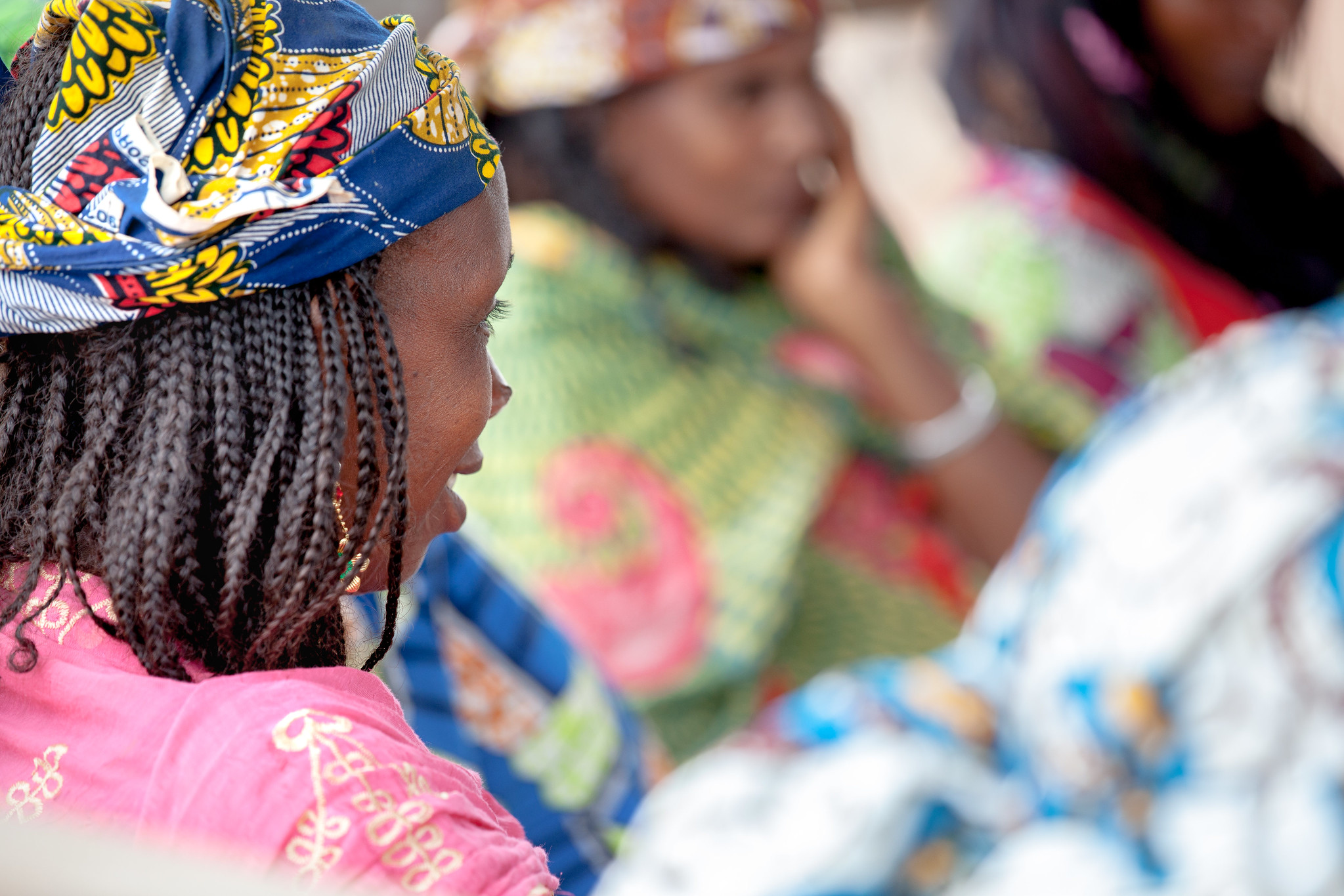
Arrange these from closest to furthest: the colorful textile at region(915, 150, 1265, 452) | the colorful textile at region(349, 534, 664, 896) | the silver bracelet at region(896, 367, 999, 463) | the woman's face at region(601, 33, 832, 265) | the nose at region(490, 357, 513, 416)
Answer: the nose at region(490, 357, 513, 416), the colorful textile at region(349, 534, 664, 896), the woman's face at region(601, 33, 832, 265), the silver bracelet at region(896, 367, 999, 463), the colorful textile at region(915, 150, 1265, 452)

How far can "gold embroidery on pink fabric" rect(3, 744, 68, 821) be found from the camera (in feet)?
1.66

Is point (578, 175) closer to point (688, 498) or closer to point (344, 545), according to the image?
point (688, 498)

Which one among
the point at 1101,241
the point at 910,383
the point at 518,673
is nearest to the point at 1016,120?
the point at 1101,241

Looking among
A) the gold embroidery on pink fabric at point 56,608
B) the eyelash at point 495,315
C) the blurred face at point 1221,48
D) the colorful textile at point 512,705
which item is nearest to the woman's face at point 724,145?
the blurred face at point 1221,48

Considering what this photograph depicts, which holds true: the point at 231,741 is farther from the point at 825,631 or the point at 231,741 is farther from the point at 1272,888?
the point at 825,631

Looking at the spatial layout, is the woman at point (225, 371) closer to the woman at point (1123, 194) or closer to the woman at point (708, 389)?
the woman at point (708, 389)

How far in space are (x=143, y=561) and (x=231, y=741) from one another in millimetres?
87

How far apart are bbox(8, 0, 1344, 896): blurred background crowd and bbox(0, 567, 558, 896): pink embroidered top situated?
13cm

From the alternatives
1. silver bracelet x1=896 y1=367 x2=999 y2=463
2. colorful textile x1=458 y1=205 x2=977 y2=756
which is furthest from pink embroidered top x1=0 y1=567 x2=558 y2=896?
silver bracelet x1=896 y1=367 x2=999 y2=463

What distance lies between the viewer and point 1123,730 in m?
1.12

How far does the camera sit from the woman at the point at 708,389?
169cm

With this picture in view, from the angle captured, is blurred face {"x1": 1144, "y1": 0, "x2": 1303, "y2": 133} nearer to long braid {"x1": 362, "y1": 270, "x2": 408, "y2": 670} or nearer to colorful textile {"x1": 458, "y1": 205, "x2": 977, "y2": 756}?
colorful textile {"x1": 458, "y1": 205, "x2": 977, "y2": 756}

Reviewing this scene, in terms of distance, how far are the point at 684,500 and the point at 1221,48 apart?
124 cm

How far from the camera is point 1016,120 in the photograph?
2.29 m
